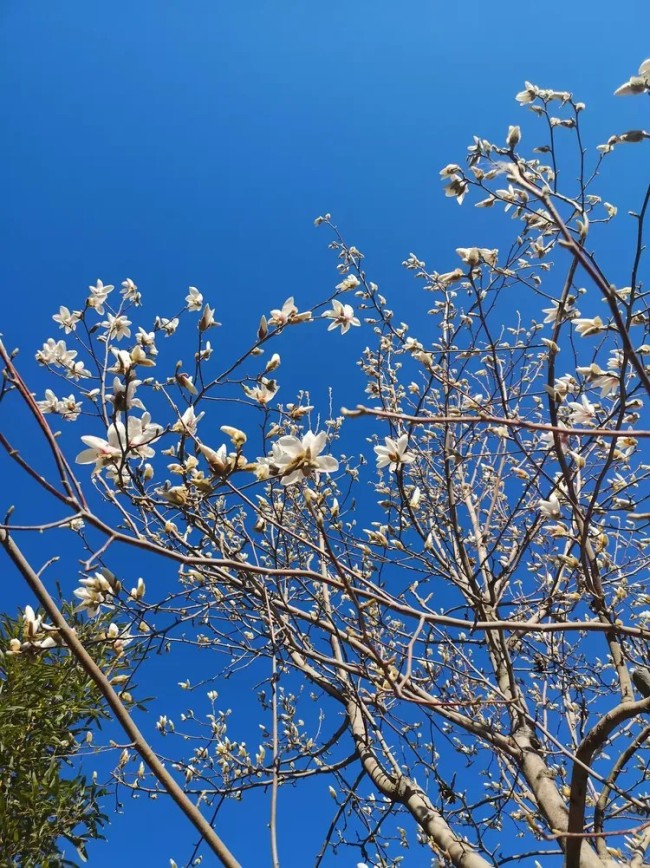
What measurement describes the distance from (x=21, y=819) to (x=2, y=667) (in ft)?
2.12

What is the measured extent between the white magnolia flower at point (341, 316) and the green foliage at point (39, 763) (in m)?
1.66

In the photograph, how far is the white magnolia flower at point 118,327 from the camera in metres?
2.18

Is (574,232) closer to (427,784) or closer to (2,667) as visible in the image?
(427,784)

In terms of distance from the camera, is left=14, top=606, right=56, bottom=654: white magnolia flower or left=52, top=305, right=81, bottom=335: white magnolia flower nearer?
left=14, top=606, right=56, bottom=654: white magnolia flower

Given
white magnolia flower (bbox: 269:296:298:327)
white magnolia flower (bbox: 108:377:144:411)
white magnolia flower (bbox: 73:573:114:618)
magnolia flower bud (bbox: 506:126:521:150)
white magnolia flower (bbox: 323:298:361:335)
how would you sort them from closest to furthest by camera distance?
1. white magnolia flower (bbox: 108:377:144:411)
2. white magnolia flower (bbox: 73:573:114:618)
3. magnolia flower bud (bbox: 506:126:521:150)
4. white magnolia flower (bbox: 269:296:298:327)
5. white magnolia flower (bbox: 323:298:361:335)

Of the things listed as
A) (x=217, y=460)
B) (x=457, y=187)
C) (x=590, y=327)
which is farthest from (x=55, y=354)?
(x=590, y=327)

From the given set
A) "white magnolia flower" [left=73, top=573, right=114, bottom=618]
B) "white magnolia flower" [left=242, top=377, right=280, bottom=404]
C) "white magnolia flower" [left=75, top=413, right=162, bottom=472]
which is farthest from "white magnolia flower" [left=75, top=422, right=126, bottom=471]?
"white magnolia flower" [left=242, top=377, right=280, bottom=404]

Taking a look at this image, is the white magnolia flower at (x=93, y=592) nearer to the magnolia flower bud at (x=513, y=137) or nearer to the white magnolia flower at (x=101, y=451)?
the white magnolia flower at (x=101, y=451)

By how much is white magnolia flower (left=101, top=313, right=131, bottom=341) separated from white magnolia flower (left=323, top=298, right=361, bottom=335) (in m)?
0.83

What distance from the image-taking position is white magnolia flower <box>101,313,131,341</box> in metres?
2.18

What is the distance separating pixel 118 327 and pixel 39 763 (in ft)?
6.57

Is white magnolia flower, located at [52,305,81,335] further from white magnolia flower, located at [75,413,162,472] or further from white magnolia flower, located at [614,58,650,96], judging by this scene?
white magnolia flower, located at [614,58,650,96]

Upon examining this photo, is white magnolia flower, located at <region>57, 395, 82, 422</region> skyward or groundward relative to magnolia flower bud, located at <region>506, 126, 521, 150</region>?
A: groundward

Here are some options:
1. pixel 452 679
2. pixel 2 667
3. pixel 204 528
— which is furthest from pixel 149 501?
pixel 452 679
